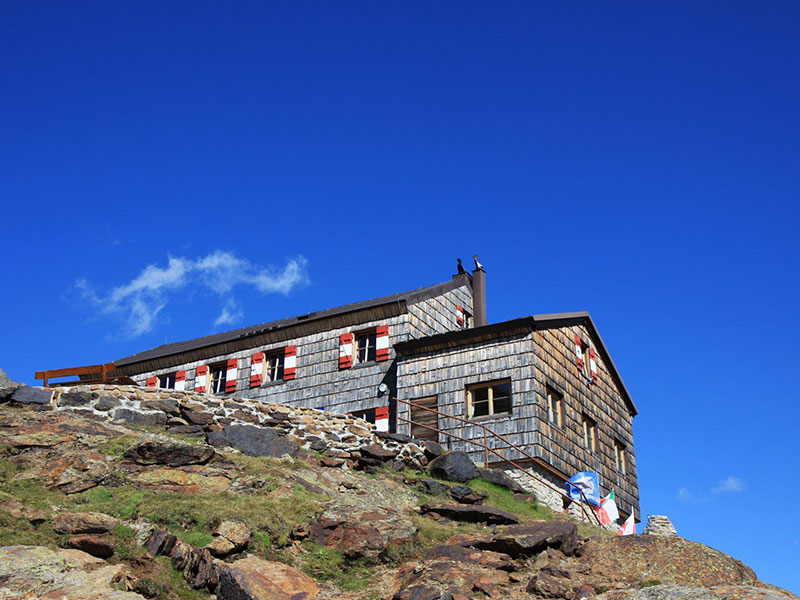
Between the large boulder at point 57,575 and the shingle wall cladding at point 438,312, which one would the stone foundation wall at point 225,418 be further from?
the shingle wall cladding at point 438,312

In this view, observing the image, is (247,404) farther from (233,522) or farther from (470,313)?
(470,313)

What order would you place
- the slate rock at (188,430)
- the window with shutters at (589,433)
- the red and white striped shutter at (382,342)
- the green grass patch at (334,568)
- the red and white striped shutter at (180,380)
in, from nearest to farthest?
the green grass patch at (334,568)
the slate rock at (188,430)
the window with shutters at (589,433)
the red and white striped shutter at (382,342)
the red and white striped shutter at (180,380)

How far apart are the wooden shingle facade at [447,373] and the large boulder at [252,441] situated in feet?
23.5

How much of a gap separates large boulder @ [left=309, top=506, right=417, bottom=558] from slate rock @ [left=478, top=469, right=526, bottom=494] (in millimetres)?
6784

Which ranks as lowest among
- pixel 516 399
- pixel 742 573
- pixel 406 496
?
pixel 742 573

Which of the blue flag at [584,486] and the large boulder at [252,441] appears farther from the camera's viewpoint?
the blue flag at [584,486]

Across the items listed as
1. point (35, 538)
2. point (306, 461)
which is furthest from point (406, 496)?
point (35, 538)

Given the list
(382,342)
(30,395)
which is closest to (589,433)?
(382,342)

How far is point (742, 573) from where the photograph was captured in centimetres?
1275

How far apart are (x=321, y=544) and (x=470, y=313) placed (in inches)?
814

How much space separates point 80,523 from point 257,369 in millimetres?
18915

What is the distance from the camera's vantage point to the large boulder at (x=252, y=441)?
1819 centimetres

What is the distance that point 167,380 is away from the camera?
109 ft

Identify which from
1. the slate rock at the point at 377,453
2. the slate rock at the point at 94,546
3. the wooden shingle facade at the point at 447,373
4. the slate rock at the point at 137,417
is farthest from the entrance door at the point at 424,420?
the slate rock at the point at 94,546
